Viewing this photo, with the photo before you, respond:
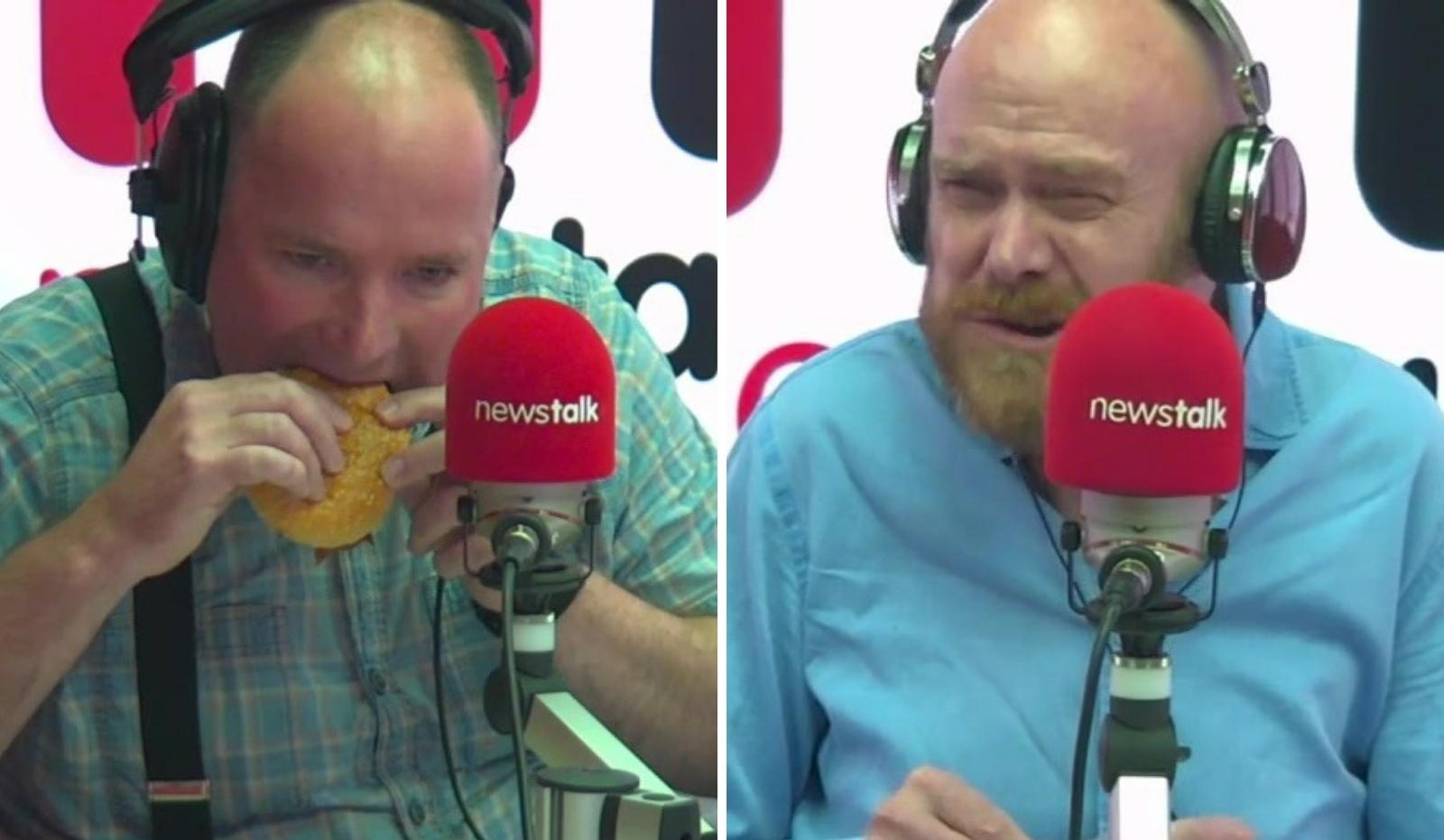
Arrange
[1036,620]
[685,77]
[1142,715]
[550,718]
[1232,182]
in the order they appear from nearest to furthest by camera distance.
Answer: [1142,715] < [550,718] < [1232,182] < [1036,620] < [685,77]

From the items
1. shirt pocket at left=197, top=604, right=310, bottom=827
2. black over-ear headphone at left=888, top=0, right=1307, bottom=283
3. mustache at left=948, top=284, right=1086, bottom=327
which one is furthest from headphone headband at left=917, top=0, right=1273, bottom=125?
shirt pocket at left=197, top=604, right=310, bottom=827

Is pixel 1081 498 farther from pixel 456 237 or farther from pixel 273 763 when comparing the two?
pixel 273 763

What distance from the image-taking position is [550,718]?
1.24 m

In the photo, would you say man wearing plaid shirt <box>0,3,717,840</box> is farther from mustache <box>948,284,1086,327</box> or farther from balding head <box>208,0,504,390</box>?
mustache <box>948,284,1086,327</box>

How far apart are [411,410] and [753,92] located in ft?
1.35

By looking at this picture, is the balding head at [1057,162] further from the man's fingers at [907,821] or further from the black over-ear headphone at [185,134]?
the black over-ear headphone at [185,134]

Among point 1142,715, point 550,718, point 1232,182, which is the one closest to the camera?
point 1142,715

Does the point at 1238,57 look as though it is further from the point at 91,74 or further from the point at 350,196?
the point at 91,74

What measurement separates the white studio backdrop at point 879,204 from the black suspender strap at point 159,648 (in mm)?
501

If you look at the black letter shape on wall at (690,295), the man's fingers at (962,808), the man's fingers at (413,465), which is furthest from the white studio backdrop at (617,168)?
the man's fingers at (962,808)

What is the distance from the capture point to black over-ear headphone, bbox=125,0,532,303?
1474 millimetres

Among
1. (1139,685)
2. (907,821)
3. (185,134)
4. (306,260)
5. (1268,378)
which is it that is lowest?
(907,821)

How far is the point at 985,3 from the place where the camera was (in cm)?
147

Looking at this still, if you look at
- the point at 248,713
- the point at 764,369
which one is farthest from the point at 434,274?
the point at 248,713
